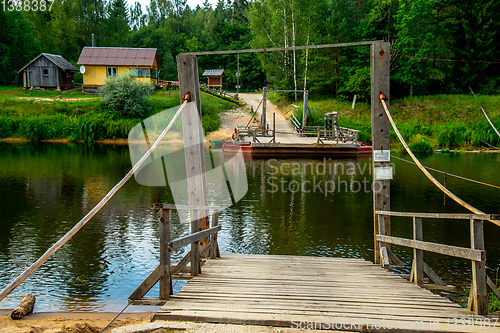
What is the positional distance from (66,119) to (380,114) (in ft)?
105

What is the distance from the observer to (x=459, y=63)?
37969 millimetres

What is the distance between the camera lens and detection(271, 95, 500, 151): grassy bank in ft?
97.0

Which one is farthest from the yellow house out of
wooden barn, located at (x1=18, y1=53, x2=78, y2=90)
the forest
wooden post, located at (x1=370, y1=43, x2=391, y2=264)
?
wooden post, located at (x1=370, y1=43, x2=391, y2=264)

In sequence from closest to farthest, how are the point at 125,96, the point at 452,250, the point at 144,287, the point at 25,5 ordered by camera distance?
the point at 452,250, the point at 144,287, the point at 125,96, the point at 25,5

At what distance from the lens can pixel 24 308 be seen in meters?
5.77

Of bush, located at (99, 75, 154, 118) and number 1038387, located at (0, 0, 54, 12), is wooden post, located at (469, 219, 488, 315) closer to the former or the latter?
bush, located at (99, 75, 154, 118)

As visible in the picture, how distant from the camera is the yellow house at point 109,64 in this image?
1662 inches

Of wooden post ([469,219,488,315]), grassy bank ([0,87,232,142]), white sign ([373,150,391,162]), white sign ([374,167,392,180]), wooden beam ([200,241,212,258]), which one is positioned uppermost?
grassy bank ([0,87,232,142])

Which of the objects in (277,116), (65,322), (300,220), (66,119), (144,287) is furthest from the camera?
(277,116)

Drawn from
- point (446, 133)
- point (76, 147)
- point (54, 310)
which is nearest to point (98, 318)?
point (54, 310)

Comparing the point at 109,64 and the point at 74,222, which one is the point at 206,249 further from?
the point at 109,64

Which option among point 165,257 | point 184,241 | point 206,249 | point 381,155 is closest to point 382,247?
point 381,155

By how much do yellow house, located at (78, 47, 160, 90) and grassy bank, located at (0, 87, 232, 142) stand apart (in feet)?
20.4

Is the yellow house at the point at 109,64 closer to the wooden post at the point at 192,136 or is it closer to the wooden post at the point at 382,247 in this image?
the wooden post at the point at 192,136
